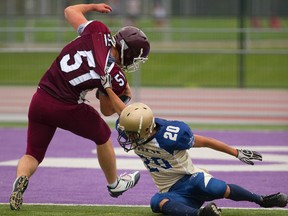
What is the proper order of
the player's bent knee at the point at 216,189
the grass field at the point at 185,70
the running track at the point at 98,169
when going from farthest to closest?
the grass field at the point at 185,70 → the running track at the point at 98,169 → the player's bent knee at the point at 216,189

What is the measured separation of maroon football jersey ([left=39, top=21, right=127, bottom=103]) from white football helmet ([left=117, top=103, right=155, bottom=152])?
57 cm

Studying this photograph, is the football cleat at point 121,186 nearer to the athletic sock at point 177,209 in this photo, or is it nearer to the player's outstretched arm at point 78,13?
the athletic sock at point 177,209

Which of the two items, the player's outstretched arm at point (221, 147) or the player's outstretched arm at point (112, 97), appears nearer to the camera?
the player's outstretched arm at point (221, 147)

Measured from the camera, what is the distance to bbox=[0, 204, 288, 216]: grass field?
7145 millimetres

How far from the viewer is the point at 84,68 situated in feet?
24.1

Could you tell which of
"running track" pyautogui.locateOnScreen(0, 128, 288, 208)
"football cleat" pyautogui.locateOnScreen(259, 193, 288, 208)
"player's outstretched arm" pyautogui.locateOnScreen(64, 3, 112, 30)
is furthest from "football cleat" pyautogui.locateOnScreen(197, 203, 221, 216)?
"player's outstretched arm" pyautogui.locateOnScreen(64, 3, 112, 30)

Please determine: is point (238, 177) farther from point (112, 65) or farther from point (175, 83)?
point (175, 83)

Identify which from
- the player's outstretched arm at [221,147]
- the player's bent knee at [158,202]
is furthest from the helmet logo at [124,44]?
the player's bent knee at [158,202]

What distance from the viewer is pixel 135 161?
10297mm

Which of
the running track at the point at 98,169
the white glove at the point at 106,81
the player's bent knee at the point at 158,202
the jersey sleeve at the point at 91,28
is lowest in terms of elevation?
the running track at the point at 98,169

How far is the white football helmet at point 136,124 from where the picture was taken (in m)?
6.70

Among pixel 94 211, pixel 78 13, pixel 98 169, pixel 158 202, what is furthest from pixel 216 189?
pixel 98 169

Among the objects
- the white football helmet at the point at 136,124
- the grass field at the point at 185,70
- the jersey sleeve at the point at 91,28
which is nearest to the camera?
the white football helmet at the point at 136,124

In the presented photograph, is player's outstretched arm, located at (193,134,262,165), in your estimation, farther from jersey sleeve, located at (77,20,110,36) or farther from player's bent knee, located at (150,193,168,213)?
jersey sleeve, located at (77,20,110,36)
